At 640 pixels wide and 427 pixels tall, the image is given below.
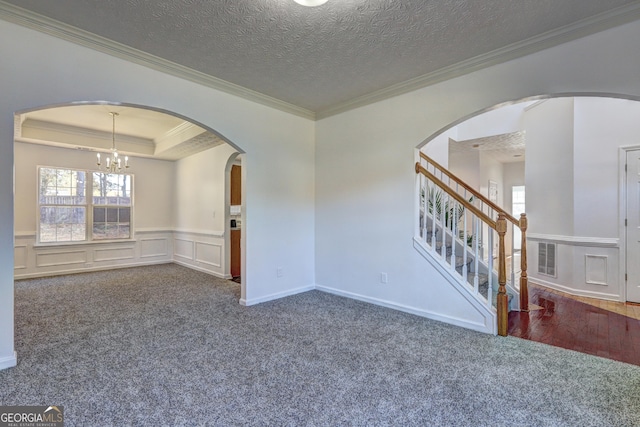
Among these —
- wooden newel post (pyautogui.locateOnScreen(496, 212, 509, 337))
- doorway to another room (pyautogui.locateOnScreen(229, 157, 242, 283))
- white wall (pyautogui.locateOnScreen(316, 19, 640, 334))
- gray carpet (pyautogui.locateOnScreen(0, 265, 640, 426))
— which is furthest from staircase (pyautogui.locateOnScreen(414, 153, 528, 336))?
doorway to another room (pyautogui.locateOnScreen(229, 157, 242, 283))

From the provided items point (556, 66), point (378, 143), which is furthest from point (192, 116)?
point (556, 66)

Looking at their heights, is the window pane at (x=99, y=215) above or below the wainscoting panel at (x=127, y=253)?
above

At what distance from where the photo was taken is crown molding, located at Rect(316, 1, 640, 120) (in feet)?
7.10

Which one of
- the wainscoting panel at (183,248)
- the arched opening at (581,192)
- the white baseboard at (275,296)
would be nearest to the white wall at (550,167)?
the arched opening at (581,192)

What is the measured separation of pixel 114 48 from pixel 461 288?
13.4ft

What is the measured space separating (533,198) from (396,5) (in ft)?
15.1

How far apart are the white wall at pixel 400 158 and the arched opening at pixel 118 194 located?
6.12ft

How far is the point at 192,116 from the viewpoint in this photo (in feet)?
10.6

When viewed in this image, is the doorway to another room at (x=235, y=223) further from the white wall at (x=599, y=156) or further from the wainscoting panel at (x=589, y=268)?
the white wall at (x=599, y=156)

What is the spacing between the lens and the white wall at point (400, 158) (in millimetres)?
2307

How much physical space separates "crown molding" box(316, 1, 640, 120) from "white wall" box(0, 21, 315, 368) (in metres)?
1.37

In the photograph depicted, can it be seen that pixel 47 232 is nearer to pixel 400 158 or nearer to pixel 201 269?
pixel 201 269

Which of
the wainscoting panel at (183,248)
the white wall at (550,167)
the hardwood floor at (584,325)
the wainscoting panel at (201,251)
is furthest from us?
the wainscoting panel at (183,248)

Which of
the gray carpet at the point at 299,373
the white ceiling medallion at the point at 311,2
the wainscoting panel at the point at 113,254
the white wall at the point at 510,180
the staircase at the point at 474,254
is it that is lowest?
the gray carpet at the point at 299,373
